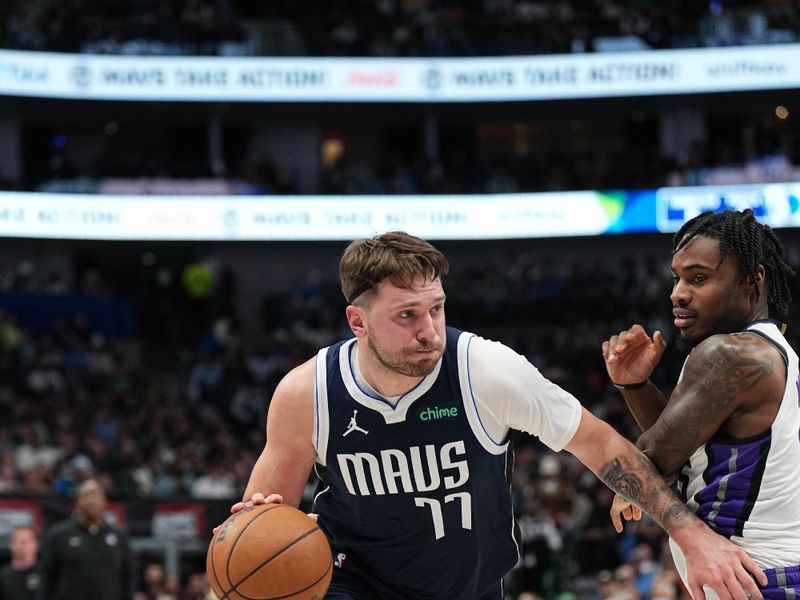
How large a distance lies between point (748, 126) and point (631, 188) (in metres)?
5.57

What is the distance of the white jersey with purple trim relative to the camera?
14.7ft

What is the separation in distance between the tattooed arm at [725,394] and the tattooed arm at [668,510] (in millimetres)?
151

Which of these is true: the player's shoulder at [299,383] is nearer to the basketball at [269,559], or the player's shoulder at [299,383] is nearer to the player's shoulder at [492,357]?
the basketball at [269,559]

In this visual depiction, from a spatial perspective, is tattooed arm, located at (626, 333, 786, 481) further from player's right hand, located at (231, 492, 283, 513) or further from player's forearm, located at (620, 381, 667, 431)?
player's right hand, located at (231, 492, 283, 513)

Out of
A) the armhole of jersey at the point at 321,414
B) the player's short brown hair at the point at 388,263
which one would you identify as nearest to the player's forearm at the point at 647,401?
the player's short brown hair at the point at 388,263

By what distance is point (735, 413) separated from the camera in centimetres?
456

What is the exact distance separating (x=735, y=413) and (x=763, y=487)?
279 millimetres

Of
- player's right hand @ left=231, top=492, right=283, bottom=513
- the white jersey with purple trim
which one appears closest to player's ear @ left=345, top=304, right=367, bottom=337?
player's right hand @ left=231, top=492, right=283, bottom=513

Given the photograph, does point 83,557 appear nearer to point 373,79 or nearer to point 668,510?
point 668,510

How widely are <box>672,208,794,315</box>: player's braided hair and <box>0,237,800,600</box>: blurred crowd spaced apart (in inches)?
273

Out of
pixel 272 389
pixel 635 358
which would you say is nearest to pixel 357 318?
pixel 635 358

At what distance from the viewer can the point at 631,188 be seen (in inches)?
1056

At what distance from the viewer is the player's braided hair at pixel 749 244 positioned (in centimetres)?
475

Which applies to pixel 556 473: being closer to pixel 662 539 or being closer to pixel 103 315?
pixel 662 539
